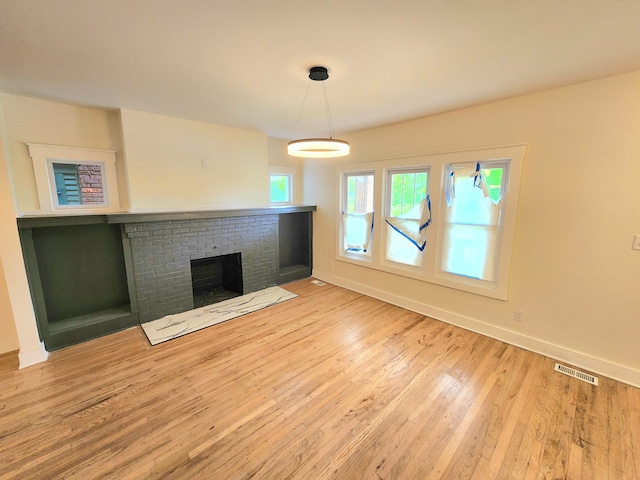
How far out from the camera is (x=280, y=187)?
5023 millimetres

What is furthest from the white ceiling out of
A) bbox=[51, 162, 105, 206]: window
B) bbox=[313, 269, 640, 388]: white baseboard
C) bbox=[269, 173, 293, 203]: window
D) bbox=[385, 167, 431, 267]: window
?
bbox=[313, 269, 640, 388]: white baseboard

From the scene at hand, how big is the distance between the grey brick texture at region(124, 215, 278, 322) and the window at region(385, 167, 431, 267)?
2.05 meters

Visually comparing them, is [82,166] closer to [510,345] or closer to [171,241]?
[171,241]

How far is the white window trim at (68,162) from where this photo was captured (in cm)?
282

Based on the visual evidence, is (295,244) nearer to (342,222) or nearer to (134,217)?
(342,222)

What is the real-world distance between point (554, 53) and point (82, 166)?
4646 millimetres

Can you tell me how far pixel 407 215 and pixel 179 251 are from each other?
3.18m

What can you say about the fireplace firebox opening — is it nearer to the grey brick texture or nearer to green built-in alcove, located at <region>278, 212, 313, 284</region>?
the grey brick texture

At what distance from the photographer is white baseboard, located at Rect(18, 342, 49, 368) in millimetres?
2494

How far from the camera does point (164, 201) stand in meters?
3.49

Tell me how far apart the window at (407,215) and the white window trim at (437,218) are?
→ 0.09 m

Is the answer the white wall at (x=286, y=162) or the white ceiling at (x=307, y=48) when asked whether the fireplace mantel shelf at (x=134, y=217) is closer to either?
the white wall at (x=286, y=162)

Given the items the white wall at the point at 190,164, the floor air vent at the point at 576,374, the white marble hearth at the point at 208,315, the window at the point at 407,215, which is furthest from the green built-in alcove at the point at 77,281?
the floor air vent at the point at 576,374

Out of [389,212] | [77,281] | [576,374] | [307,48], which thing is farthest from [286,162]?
[576,374]
